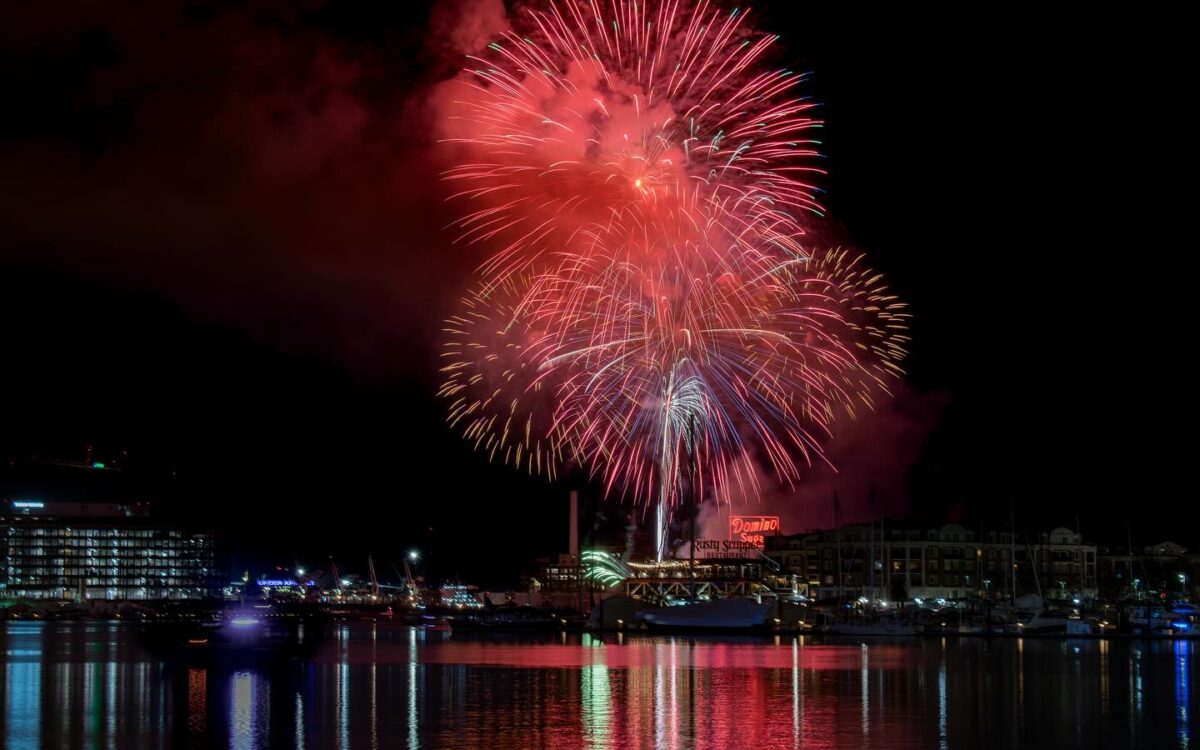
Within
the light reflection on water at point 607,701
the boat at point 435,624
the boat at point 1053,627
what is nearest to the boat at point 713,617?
the boat at point 435,624

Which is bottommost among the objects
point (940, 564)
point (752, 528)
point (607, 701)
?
point (940, 564)

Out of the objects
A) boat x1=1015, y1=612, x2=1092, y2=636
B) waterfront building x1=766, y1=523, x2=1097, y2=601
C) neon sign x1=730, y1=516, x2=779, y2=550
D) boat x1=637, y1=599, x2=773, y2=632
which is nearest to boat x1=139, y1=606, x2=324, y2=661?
boat x1=637, y1=599, x2=773, y2=632

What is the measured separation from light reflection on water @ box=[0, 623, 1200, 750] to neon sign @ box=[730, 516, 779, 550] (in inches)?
2449

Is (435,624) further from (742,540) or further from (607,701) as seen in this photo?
(607,701)

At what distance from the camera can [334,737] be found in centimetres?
2605

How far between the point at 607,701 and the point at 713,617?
5560 centimetres

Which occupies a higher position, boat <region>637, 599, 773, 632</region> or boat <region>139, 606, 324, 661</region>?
boat <region>139, 606, 324, 661</region>

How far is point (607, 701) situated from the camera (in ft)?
110

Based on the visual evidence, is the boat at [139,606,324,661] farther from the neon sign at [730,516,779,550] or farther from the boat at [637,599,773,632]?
the neon sign at [730,516,779,550]

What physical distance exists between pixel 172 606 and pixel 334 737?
45778 millimetres

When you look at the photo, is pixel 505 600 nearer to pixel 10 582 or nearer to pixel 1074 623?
pixel 1074 623

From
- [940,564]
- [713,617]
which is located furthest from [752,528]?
[713,617]

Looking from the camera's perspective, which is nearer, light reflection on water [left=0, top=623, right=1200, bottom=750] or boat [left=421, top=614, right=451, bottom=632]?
light reflection on water [left=0, top=623, right=1200, bottom=750]

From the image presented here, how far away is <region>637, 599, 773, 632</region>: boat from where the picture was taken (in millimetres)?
87562
